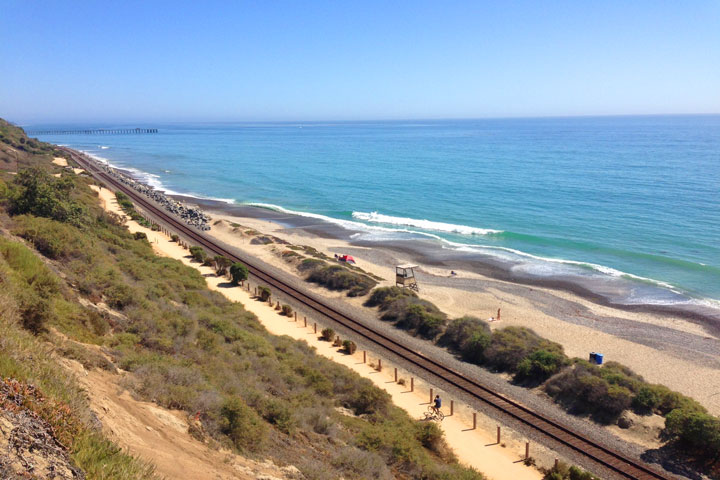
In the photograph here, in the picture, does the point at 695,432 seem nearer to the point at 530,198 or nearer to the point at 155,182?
the point at 530,198

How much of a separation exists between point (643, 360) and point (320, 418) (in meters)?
19.5

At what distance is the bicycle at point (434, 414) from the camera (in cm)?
1716

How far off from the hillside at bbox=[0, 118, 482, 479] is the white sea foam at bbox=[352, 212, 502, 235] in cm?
3761

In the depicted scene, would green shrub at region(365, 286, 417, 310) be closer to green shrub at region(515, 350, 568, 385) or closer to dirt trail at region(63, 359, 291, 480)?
green shrub at region(515, 350, 568, 385)

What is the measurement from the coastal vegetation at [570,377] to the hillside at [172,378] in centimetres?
636

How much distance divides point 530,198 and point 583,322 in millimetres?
42371

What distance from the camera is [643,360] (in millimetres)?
24609

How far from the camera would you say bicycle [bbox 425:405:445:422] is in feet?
56.3

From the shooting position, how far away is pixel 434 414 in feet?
57.4

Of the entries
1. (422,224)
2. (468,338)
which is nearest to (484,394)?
(468,338)

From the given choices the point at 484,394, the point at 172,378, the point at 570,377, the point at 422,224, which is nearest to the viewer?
the point at 172,378

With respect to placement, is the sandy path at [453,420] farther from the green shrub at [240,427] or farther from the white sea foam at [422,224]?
the white sea foam at [422,224]

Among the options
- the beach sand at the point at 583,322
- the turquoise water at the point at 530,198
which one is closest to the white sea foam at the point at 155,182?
the turquoise water at the point at 530,198

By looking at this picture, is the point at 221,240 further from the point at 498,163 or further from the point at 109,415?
the point at 498,163
